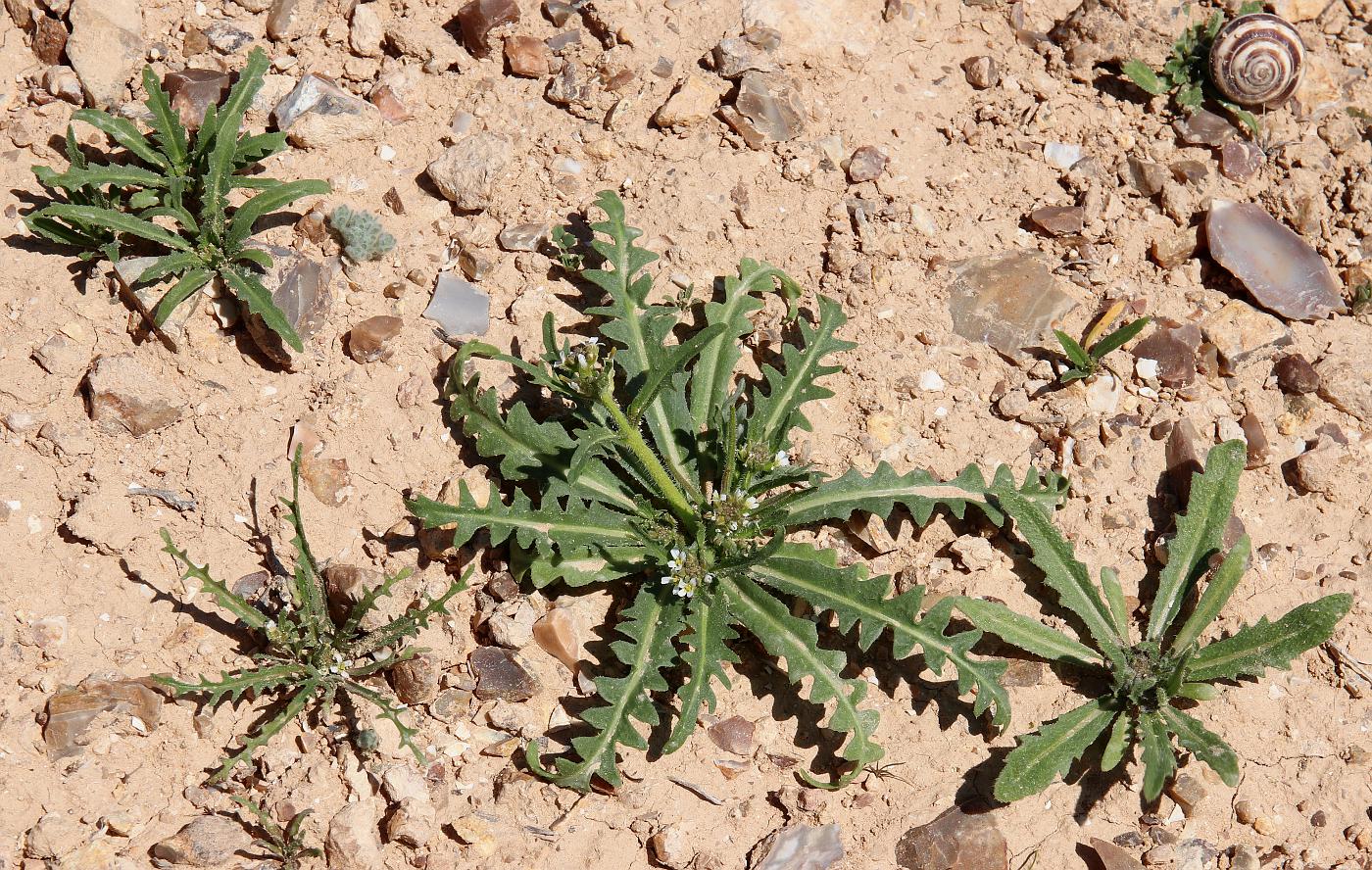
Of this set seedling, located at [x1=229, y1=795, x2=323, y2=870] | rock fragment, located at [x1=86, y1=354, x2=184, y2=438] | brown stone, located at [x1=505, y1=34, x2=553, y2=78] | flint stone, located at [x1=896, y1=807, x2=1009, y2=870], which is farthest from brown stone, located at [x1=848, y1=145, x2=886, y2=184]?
seedling, located at [x1=229, y1=795, x2=323, y2=870]

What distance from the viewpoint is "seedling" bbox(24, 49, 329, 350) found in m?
4.45

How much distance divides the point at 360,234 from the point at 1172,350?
368cm

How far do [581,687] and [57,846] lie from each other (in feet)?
6.24

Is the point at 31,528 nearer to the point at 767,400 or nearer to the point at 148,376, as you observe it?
the point at 148,376

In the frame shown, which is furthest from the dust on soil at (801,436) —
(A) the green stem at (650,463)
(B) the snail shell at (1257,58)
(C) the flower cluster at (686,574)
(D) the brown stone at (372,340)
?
(A) the green stem at (650,463)

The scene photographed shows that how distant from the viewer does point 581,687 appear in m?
4.22

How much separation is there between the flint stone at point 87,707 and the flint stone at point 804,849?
2.33 m

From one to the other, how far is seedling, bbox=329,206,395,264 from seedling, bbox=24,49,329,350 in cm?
19

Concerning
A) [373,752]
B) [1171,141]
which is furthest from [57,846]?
[1171,141]

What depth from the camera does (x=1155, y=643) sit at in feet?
14.0

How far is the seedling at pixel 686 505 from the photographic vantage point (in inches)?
158

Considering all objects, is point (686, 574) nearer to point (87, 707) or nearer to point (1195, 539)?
point (1195, 539)

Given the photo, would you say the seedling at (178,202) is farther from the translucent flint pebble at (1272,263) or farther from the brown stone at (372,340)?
the translucent flint pebble at (1272,263)

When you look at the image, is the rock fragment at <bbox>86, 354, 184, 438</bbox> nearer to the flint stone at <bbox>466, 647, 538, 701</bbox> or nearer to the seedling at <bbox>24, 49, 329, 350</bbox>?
the seedling at <bbox>24, 49, 329, 350</bbox>
